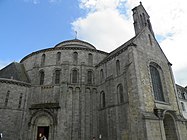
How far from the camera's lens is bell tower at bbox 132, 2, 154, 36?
26489 millimetres

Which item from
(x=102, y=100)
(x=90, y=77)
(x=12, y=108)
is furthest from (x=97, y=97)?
(x=12, y=108)

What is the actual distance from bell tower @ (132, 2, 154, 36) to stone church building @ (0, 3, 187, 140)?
1.8 inches

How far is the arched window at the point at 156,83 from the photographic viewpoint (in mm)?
21247

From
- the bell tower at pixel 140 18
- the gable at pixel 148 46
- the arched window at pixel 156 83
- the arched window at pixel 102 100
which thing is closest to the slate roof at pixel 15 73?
the arched window at pixel 102 100

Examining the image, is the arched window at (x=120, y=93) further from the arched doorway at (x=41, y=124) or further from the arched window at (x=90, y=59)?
the arched doorway at (x=41, y=124)

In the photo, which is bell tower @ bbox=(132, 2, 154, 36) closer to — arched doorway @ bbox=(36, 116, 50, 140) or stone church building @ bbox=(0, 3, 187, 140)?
stone church building @ bbox=(0, 3, 187, 140)

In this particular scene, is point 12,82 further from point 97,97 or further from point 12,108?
point 97,97

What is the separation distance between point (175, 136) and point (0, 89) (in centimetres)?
2248

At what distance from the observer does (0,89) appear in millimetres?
22516

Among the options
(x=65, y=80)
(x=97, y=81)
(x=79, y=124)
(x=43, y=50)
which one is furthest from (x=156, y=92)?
(x=43, y=50)

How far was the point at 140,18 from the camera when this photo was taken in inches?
1069

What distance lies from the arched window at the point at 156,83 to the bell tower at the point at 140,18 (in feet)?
22.7

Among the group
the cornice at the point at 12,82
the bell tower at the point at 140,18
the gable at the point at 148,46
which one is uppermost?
the bell tower at the point at 140,18

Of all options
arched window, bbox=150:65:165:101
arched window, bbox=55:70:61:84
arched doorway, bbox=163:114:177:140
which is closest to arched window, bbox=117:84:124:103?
arched window, bbox=150:65:165:101
